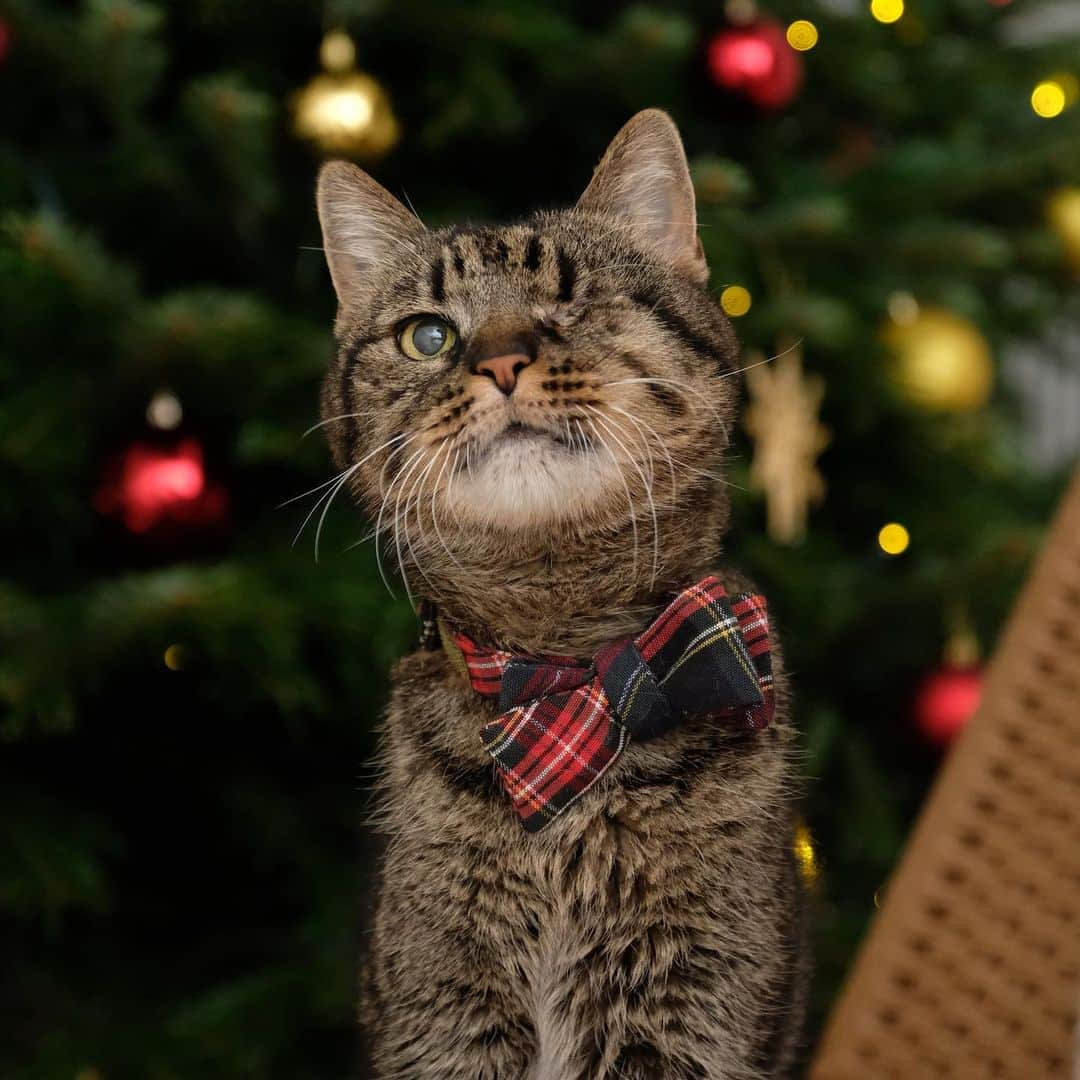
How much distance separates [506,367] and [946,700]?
2.92 feet

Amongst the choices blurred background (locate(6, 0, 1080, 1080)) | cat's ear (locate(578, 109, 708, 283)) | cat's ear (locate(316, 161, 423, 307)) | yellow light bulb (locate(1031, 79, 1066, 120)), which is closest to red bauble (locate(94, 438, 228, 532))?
blurred background (locate(6, 0, 1080, 1080))

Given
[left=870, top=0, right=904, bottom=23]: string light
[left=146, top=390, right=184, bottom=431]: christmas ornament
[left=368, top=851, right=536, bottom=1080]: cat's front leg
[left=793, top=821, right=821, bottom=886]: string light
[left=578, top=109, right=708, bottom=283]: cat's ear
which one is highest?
[left=870, top=0, right=904, bottom=23]: string light

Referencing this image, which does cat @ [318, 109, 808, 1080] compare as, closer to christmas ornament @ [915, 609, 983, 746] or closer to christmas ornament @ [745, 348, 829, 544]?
christmas ornament @ [745, 348, 829, 544]

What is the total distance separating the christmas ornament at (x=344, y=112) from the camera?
1038 mm

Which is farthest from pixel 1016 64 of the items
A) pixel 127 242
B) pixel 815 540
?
pixel 127 242

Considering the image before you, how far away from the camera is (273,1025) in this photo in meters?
1.18

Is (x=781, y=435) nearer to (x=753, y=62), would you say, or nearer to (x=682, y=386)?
(x=753, y=62)

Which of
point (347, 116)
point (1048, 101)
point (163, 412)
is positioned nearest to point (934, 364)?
point (1048, 101)

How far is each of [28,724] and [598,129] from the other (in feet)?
2.69

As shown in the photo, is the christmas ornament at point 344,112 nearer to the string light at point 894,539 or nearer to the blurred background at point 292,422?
the blurred background at point 292,422

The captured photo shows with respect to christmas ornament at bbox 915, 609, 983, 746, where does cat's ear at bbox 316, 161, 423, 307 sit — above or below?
above

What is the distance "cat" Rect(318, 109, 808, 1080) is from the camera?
1.81 feet

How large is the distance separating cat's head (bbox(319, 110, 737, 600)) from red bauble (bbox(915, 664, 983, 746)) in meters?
0.78

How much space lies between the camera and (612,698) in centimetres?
54
